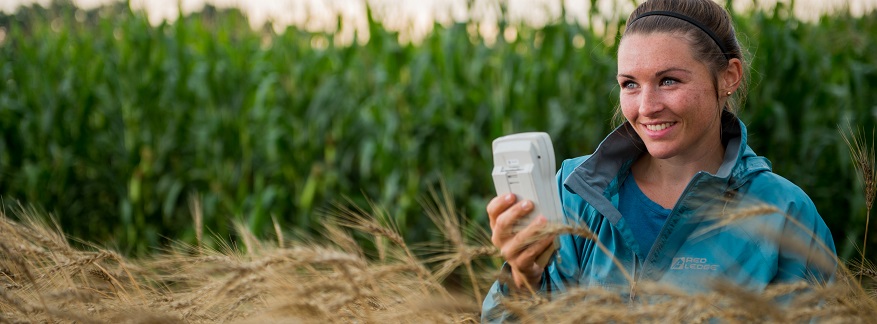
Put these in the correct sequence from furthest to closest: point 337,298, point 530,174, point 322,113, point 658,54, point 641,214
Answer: point 322,113 < point 641,214 < point 658,54 < point 530,174 < point 337,298

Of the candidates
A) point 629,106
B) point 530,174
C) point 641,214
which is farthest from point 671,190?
point 530,174

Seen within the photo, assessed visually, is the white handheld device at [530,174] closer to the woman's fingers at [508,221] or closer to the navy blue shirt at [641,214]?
the woman's fingers at [508,221]

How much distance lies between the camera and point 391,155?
15.6 ft

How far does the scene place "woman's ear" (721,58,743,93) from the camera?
173 centimetres

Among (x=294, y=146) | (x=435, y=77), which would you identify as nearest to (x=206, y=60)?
(x=294, y=146)

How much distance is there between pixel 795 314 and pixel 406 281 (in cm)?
64

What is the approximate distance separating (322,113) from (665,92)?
3613 mm

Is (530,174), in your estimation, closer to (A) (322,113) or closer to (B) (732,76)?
(B) (732,76)

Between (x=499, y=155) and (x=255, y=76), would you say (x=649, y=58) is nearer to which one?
(x=499, y=155)

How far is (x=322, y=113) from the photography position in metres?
5.04

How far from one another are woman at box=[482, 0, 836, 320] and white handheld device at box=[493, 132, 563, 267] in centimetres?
2

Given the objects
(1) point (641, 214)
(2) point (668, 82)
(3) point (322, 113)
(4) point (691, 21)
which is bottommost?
(3) point (322, 113)

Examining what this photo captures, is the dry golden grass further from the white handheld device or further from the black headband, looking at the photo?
the black headband

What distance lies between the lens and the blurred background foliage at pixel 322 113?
4.48 metres
